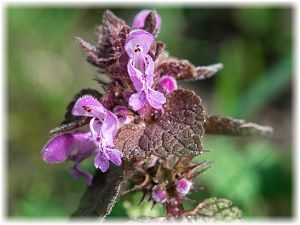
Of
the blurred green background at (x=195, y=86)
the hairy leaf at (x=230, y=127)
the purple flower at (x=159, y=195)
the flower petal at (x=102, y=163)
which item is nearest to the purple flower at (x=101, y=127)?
the flower petal at (x=102, y=163)

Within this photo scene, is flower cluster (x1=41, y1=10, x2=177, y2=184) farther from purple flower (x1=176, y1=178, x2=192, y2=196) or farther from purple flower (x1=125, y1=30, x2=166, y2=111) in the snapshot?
purple flower (x1=176, y1=178, x2=192, y2=196)

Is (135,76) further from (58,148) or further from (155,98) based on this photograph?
(58,148)

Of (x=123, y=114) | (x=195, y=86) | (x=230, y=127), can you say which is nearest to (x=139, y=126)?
(x=123, y=114)

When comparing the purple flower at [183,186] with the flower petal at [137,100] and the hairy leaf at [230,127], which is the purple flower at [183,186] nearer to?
the hairy leaf at [230,127]

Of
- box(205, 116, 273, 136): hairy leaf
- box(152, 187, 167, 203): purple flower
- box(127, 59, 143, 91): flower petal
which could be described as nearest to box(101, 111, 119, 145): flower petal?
box(127, 59, 143, 91): flower petal

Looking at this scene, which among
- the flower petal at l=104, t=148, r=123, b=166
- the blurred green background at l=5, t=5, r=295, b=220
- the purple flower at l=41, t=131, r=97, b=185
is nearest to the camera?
the flower petal at l=104, t=148, r=123, b=166

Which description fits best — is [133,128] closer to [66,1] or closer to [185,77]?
[185,77]

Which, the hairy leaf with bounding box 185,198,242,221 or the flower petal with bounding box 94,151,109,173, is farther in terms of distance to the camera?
the hairy leaf with bounding box 185,198,242,221
